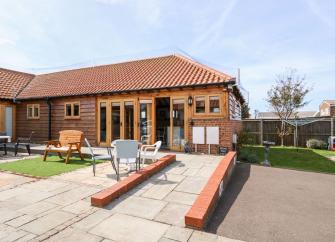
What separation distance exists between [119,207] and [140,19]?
8.24m

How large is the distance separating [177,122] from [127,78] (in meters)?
4.27

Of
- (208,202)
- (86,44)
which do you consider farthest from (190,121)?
(86,44)

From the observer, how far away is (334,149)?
584 inches

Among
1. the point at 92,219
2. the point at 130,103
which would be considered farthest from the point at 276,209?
the point at 130,103

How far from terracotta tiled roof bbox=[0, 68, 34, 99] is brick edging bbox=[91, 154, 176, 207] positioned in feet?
40.9

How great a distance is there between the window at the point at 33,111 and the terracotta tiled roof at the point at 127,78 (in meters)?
0.64

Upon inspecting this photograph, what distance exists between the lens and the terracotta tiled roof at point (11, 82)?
46.4 feet

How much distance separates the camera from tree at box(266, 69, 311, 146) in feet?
61.6

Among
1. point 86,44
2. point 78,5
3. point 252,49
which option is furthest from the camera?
point 86,44

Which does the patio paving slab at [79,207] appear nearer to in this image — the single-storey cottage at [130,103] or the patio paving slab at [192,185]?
the patio paving slab at [192,185]

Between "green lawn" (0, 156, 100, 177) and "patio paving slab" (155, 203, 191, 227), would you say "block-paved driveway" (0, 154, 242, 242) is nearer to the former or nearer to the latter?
"patio paving slab" (155, 203, 191, 227)

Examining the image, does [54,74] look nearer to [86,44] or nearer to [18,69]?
[18,69]

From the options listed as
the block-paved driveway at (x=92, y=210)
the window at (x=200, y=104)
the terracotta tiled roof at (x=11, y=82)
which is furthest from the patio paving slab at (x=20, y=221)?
the terracotta tiled roof at (x=11, y=82)

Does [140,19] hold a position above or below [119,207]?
above
